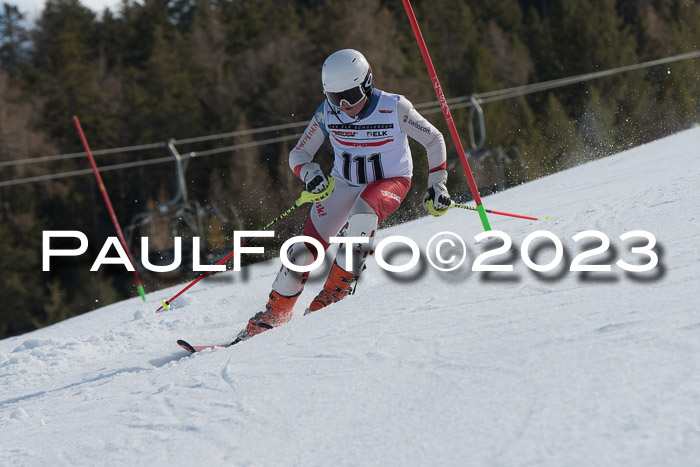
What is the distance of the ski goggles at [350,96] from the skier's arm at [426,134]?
23cm

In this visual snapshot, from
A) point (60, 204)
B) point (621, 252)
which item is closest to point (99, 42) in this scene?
point (60, 204)

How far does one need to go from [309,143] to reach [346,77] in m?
0.59

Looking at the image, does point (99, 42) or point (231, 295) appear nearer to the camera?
point (231, 295)

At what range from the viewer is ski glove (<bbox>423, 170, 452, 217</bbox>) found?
4.18m

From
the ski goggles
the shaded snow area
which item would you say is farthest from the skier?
the shaded snow area

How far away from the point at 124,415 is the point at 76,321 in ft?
10.8

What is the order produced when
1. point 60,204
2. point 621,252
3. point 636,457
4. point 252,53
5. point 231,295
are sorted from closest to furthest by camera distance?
point 636,457, point 621,252, point 231,295, point 60,204, point 252,53

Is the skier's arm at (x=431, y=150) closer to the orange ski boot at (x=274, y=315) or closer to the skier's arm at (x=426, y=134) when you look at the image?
the skier's arm at (x=426, y=134)

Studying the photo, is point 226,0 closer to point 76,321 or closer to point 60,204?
point 60,204

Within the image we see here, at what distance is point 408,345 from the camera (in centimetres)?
275

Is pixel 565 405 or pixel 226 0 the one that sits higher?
pixel 226 0

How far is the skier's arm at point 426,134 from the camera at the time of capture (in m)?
4.16

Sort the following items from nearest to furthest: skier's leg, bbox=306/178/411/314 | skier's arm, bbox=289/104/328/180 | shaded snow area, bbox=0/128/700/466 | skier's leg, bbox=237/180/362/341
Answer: shaded snow area, bbox=0/128/700/466
skier's leg, bbox=306/178/411/314
skier's leg, bbox=237/180/362/341
skier's arm, bbox=289/104/328/180

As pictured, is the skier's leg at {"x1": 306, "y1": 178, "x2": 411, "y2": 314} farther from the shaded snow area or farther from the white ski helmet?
the white ski helmet
